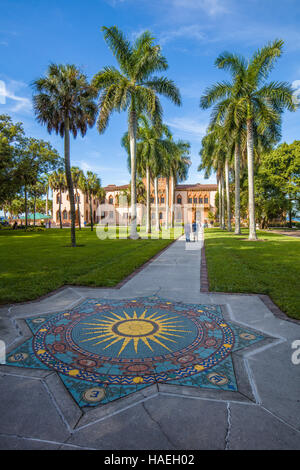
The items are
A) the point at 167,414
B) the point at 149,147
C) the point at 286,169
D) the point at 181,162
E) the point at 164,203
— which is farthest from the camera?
the point at 164,203

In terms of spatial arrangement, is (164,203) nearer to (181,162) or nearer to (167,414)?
(181,162)

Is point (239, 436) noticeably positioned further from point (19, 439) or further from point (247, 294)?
point (247, 294)

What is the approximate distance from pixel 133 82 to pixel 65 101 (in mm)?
5514

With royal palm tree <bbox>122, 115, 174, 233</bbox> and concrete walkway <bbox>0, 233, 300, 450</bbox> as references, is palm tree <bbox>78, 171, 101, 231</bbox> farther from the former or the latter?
concrete walkway <bbox>0, 233, 300, 450</bbox>

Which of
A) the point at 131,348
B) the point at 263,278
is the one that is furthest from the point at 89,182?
the point at 131,348

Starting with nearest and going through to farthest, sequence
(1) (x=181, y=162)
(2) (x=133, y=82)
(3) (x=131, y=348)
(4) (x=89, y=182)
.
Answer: (3) (x=131, y=348)
(2) (x=133, y=82)
(1) (x=181, y=162)
(4) (x=89, y=182)

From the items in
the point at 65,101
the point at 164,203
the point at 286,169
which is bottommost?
the point at 164,203

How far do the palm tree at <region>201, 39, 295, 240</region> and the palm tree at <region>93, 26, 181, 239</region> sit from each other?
3.89m

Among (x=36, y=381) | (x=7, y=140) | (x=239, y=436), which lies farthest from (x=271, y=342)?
(x=7, y=140)

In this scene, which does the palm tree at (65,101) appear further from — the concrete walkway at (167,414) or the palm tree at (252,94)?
the concrete walkway at (167,414)

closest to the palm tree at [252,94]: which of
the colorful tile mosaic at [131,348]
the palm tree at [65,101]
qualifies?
the palm tree at [65,101]

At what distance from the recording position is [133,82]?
19.5m

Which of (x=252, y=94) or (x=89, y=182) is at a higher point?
(x=252, y=94)

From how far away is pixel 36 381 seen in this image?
2850 millimetres
